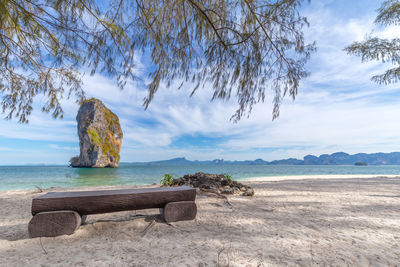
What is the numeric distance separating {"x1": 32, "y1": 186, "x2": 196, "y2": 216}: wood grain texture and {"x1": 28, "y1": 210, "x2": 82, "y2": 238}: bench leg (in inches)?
2.1

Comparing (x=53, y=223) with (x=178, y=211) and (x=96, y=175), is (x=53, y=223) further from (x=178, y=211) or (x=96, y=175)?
(x=96, y=175)

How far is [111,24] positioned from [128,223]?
114 inches

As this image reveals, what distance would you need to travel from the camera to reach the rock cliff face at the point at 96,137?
38.3 m

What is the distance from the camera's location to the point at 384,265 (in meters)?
1.70

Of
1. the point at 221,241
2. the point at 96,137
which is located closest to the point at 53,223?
the point at 221,241

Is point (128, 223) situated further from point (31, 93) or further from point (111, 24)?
point (31, 93)

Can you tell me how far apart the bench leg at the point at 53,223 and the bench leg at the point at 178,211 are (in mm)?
1065

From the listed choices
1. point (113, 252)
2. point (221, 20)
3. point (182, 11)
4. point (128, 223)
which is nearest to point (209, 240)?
point (113, 252)

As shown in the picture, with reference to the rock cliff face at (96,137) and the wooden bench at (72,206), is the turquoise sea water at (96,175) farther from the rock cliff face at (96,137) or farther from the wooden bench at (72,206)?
the rock cliff face at (96,137)

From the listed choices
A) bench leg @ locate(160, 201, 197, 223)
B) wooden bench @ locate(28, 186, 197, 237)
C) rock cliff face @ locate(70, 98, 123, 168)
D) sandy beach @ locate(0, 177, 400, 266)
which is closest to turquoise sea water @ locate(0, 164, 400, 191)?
bench leg @ locate(160, 201, 197, 223)

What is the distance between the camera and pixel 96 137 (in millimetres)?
39781

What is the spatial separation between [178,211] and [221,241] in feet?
2.71

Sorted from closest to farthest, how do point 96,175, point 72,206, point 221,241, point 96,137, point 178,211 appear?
point 221,241 < point 72,206 < point 178,211 < point 96,175 < point 96,137

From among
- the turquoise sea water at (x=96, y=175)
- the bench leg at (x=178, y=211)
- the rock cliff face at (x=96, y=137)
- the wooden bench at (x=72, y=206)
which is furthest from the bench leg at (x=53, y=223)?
the rock cliff face at (x=96, y=137)
